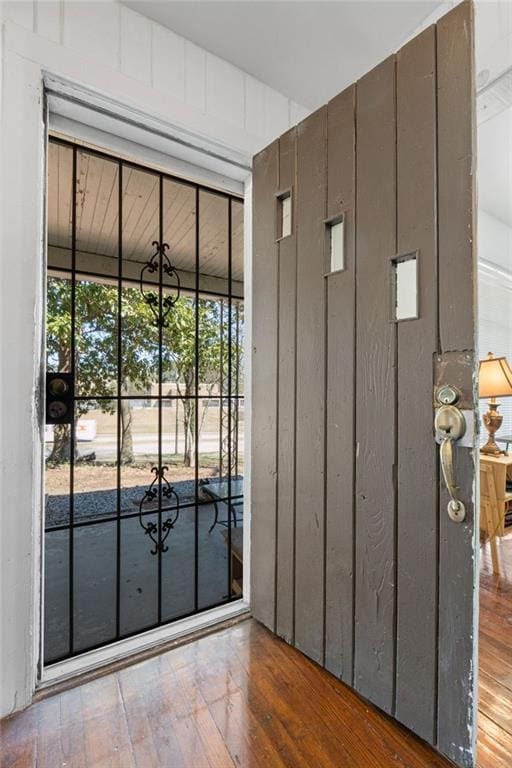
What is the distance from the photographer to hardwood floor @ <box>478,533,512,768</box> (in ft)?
3.43

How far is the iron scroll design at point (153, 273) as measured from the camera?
5.53 ft

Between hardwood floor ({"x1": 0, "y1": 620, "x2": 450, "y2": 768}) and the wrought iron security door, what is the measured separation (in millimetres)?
298

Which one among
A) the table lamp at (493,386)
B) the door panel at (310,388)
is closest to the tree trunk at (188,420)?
the door panel at (310,388)

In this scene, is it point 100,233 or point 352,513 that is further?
point 100,233

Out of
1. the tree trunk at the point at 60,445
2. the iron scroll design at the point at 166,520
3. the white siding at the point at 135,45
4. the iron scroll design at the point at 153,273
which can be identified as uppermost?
the white siding at the point at 135,45

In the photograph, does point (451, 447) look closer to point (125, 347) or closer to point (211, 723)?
point (211, 723)

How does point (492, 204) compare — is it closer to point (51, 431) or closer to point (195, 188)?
point (195, 188)

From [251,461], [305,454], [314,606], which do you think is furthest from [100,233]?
[314,606]

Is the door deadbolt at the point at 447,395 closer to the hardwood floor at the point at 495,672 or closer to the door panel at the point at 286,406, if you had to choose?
the door panel at the point at 286,406

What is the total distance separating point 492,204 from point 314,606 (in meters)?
3.44

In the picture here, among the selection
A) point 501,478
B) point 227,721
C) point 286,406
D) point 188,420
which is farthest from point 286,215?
point 501,478

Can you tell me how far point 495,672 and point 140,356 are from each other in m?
1.83

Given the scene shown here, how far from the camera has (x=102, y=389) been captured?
5.67ft

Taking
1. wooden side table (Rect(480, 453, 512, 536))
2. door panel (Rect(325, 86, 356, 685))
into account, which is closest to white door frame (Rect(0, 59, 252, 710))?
door panel (Rect(325, 86, 356, 685))
